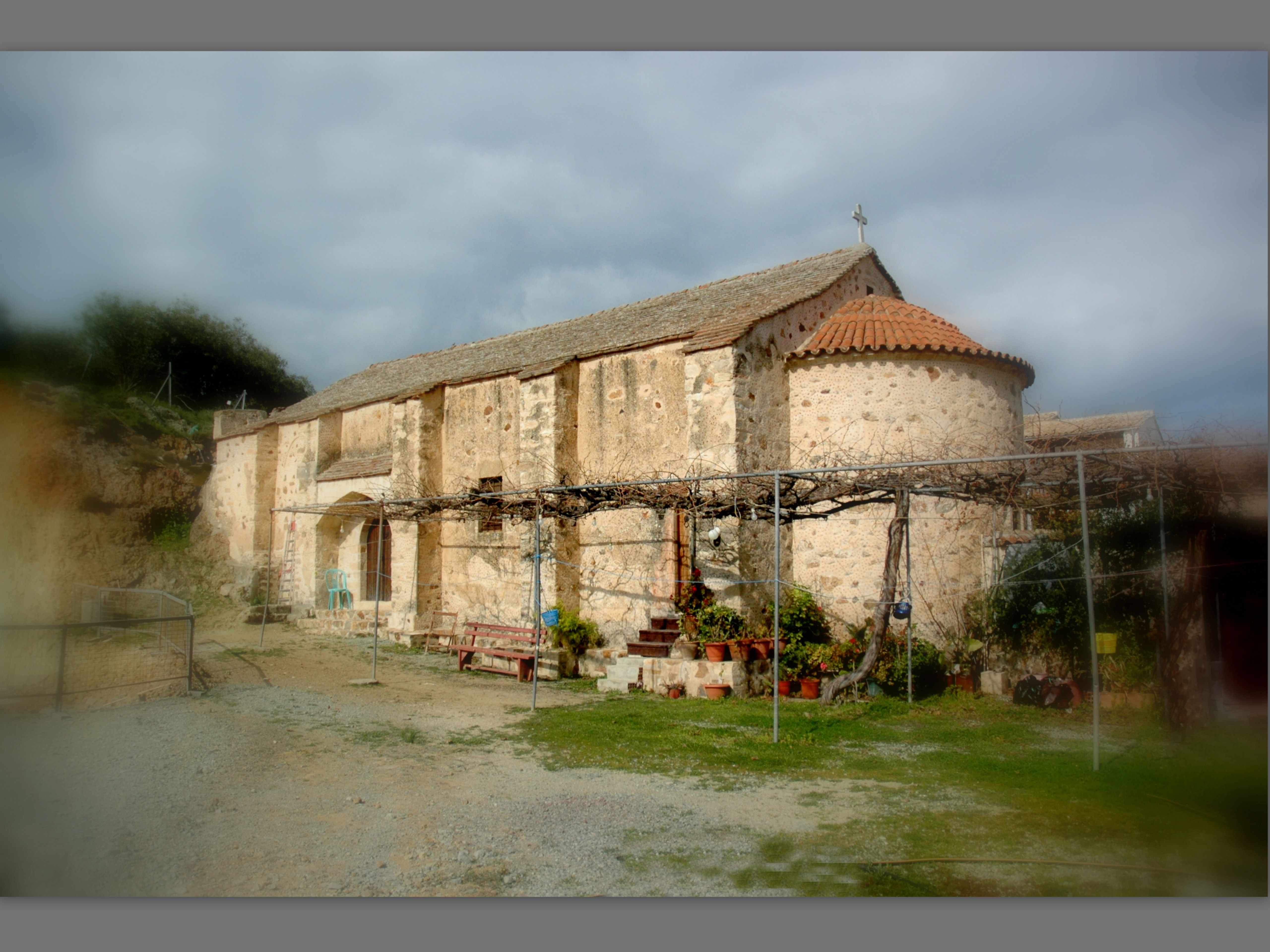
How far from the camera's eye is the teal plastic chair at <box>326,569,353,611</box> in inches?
747

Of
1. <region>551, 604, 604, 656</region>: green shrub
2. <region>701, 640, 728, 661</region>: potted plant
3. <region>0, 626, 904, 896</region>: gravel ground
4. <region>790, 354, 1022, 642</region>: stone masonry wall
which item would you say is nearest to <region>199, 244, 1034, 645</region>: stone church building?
<region>790, 354, 1022, 642</region>: stone masonry wall

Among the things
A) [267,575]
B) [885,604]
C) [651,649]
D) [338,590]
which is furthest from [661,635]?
[338,590]

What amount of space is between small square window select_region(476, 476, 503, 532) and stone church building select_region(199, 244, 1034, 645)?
4 cm

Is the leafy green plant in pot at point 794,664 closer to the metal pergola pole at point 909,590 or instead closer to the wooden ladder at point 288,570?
the metal pergola pole at point 909,590

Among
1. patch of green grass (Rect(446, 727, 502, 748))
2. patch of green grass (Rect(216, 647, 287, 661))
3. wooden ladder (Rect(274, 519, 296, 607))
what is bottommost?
patch of green grass (Rect(446, 727, 502, 748))

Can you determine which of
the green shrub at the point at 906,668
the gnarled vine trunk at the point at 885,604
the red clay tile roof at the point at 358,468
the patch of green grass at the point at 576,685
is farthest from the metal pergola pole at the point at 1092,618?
the red clay tile roof at the point at 358,468

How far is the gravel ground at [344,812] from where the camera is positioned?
4.40 m

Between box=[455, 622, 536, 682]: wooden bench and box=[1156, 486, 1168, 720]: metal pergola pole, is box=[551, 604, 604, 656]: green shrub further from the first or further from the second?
box=[1156, 486, 1168, 720]: metal pergola pole

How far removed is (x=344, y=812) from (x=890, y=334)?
31.7 feet

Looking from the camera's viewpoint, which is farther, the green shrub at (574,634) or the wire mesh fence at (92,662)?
the green shrub at (574,634)

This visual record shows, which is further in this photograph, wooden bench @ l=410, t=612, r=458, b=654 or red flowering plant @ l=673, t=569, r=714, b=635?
wooden bench @ l=410, t=612, r=458, b=654

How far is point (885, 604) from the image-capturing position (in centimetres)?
907

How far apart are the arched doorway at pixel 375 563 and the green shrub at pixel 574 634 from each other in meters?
7.89

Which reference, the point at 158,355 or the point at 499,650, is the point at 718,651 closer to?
the point at 499,650
